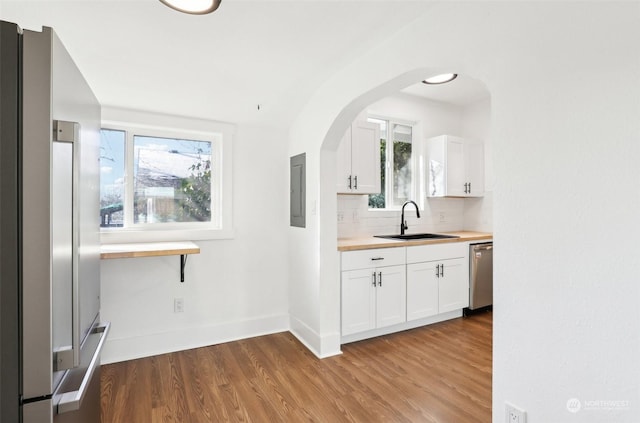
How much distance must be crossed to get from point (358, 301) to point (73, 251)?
7.55ft

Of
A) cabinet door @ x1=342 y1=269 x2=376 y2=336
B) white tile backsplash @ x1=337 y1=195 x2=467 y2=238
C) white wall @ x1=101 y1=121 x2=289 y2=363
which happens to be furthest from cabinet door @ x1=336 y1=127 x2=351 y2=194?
cabinet door @ x1=342 y1=269 x2=376 y2=336

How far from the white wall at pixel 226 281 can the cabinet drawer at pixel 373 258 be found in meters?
0.78

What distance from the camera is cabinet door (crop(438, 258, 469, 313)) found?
3486 mm

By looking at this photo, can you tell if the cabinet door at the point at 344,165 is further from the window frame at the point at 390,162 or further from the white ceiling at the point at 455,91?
the white ceiling at the point at 455,91

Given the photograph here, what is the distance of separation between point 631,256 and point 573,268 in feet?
0.57

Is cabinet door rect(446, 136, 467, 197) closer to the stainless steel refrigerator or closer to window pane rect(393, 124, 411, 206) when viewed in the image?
window pane rect(393, 124, 411, 206)

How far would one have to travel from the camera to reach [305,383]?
233cm

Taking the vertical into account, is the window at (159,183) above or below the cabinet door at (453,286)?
above

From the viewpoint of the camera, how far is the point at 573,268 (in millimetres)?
1221

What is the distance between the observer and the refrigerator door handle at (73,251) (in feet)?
3.14

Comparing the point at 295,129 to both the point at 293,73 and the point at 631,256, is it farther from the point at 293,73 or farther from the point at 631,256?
the point at 631,256

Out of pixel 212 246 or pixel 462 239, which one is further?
pixel 462 239

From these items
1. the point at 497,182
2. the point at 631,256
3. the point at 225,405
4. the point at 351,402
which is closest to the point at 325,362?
the point at 351,402

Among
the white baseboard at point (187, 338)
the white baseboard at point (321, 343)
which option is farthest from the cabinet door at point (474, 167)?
the white baseboard at point (187, 338)
